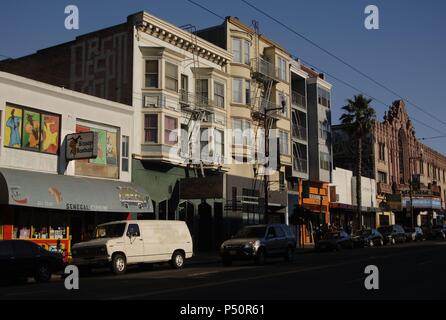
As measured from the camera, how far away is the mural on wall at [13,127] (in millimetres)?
23469

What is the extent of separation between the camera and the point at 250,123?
1555 inches

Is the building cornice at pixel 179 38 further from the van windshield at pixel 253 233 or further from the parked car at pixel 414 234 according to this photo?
the parked car at pixel 414 234

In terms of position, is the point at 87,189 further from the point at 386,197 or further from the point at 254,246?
the point at 386,197

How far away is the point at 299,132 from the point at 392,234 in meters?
11.7

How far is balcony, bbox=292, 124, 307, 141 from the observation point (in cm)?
4709

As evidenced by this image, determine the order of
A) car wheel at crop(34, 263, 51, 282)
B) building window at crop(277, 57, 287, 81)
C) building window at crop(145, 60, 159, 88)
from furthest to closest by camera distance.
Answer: building window at crop(277, 57, 287, 81) < building window at crop(145, 60, 159, 88) < car wheel at crop(34, 263, 51, 282)

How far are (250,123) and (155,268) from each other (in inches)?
702

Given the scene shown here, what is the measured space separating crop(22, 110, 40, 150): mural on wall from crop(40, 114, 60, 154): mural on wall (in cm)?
30

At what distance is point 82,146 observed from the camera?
83.4 feet

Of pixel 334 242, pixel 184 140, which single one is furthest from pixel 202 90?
pixel 334 242

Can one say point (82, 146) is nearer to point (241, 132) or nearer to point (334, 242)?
point (241, 132)

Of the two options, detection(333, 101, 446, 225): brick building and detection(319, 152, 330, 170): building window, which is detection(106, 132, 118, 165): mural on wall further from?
detection(333, 101, 446, 225): brick building

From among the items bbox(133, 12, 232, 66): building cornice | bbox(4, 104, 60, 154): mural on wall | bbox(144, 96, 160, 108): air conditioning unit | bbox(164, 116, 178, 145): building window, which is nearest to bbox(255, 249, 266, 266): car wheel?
bbox(164, 116, 178, 145): building window
